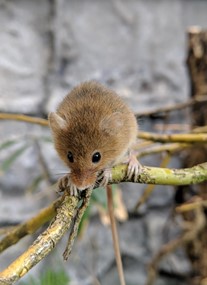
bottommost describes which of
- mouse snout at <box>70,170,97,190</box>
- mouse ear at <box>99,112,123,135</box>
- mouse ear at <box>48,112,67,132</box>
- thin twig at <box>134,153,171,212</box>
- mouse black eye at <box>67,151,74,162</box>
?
thin twig at <box>134,153,171,212</box>

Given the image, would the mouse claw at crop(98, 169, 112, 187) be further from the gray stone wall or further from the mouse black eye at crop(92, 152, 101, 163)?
the gray stone wall

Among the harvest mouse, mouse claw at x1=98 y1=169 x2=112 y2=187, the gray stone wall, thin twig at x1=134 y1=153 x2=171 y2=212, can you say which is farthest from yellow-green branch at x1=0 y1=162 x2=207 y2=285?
the gray stone wall

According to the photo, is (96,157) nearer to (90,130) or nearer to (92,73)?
(90,130)

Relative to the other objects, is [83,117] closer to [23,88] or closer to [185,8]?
[23,88]

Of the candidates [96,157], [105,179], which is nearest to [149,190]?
[96,157]

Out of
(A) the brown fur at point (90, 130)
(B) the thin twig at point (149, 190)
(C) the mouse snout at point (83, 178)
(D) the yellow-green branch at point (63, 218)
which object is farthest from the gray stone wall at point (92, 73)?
(D) the yellow-green branch at point (63, 218)

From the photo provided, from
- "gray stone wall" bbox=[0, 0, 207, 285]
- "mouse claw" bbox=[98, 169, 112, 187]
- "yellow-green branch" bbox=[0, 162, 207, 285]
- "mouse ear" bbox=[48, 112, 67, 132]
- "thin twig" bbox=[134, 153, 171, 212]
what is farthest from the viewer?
"gray stone wall" bbox=[0, 0, 207, 285]

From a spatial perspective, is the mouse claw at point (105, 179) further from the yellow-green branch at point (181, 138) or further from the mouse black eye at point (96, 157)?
→ the yellow-green branch at point (181, 138)
